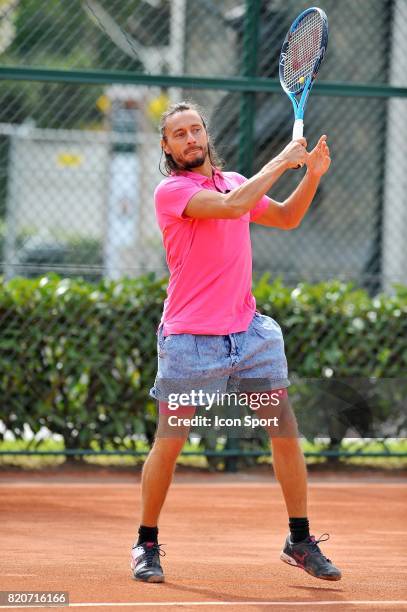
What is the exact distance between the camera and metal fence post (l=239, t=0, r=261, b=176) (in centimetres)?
703

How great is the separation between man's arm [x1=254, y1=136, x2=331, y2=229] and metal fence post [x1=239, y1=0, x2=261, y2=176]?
2653 millimetres

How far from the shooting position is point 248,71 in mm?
7027

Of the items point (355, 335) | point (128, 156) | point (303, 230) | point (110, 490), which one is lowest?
point (110, 490)

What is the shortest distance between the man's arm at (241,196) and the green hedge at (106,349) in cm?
301

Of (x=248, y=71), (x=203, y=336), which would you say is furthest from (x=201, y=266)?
(x=248, y=71)

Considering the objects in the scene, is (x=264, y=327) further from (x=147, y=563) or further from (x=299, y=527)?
(x=147, y=563)

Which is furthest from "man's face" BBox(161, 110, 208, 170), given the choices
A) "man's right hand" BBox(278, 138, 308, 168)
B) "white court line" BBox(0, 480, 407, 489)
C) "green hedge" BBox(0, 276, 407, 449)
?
"green hedge" BBox(0, 276, 407, 449)

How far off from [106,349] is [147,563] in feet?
9.75

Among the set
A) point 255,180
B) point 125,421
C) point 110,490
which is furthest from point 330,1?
point 255,180

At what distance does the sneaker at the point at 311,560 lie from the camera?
405 cm

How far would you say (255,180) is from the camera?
393cm

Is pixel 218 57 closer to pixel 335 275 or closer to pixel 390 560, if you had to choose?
pixel 335 275

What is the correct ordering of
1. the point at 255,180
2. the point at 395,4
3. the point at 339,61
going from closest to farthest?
the point at 255,180 < the point at 395,4 < the point at 339,61

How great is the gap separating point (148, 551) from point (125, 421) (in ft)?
9.40
